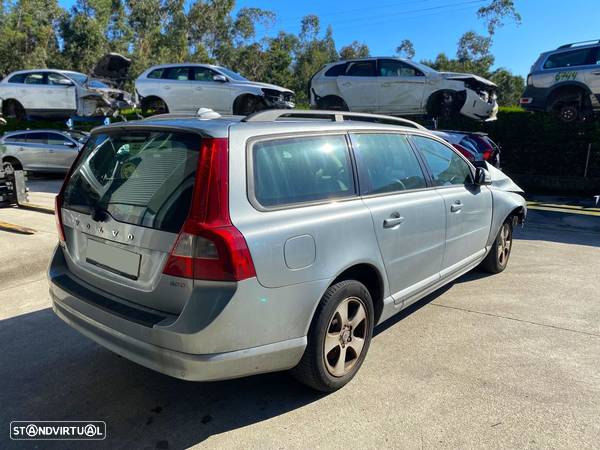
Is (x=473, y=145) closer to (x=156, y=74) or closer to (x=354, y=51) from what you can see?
(x=156, y=74)

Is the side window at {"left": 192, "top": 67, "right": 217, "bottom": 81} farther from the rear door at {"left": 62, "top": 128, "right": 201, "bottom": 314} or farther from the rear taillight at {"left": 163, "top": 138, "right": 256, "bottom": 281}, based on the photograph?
the rear taillight at {"left": 163, "top": 138, "right": 256, "bottom": 281}

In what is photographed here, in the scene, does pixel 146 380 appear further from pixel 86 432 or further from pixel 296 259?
pixel 296 259

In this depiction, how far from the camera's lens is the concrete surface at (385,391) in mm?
2545

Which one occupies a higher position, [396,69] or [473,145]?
[396,69]

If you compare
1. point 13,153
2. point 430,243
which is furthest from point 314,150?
point 13,153

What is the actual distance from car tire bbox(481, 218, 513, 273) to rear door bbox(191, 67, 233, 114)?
921 cm

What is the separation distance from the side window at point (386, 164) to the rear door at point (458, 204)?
228mm

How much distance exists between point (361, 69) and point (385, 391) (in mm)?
11864

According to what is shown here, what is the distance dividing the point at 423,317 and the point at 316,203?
1.93m

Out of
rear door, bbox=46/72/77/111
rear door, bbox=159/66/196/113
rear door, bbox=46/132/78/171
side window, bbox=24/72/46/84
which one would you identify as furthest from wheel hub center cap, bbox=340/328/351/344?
side window, bbox=24/72/46/84

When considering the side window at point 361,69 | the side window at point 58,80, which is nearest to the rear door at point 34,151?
the side window at point 58,80

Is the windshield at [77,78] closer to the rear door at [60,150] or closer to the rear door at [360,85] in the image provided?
the rear door at [60,150]

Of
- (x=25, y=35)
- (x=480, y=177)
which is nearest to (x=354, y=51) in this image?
(x=25, y=35)

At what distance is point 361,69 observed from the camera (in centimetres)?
1337
